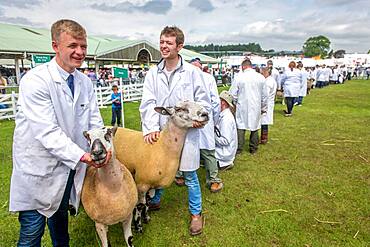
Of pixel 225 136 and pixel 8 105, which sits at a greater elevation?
pixel 225 136

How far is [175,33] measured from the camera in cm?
340

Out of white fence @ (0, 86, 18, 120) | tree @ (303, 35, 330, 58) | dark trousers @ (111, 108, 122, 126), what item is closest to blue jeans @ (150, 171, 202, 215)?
dark trousers @ (111, 108, 122, 126)

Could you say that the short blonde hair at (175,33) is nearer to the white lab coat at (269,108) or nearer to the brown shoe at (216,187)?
the brown shoe at (216,187)

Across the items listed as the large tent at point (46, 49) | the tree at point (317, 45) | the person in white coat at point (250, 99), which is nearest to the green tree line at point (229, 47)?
the tree at point (317, 45)

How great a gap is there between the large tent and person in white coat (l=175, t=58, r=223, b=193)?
1667 cm

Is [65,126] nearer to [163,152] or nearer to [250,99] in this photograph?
[163,152]

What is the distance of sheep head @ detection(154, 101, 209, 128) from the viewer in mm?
3303

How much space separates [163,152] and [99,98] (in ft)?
46.9

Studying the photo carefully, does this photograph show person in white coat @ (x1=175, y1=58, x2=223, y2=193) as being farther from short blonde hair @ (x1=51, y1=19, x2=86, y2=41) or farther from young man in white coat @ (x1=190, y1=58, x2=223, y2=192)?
short blonde hair @ (x1=51, y1=19, x2=86, y2=41)

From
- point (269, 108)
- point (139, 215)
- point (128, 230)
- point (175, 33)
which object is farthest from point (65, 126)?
point (269, 108)

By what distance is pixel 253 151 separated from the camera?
739 cm

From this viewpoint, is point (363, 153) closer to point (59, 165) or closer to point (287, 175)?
point (287, 175)

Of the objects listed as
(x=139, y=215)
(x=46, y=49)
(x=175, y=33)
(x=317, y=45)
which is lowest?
(x=139, y=215)

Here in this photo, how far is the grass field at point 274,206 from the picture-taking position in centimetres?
376
